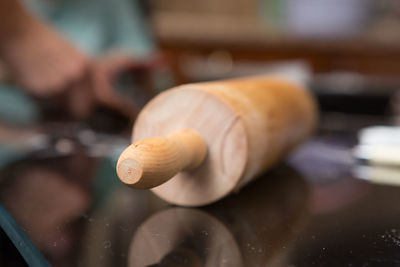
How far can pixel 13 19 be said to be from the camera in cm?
80

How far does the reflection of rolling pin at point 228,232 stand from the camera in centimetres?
31

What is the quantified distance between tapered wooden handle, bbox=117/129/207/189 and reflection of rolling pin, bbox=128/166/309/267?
5 cm

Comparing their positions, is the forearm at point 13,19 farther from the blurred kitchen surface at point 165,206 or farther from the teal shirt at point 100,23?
the teal shirt at point 100,23

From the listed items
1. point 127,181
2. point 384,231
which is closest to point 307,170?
point 384,231

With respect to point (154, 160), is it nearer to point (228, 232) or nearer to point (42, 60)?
point (228, 232)

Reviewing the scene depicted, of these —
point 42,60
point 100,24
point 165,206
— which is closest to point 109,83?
point 42,60

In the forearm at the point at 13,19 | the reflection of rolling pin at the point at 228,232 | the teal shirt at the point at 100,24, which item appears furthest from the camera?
the teal shirt at the point at 100,24

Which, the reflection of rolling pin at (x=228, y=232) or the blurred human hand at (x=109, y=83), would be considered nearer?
the reflection of rolling pin at (x=228, y=232)

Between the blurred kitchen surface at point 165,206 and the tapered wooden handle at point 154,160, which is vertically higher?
the tapered wooden handle at point 154,160

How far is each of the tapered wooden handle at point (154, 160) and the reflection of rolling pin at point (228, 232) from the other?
0.05 m

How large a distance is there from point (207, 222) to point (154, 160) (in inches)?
3.6

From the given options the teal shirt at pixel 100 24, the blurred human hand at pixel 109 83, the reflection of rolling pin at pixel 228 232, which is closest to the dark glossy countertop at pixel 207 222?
the reflection of rolling pin at pixel 228 232

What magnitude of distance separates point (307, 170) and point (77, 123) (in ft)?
A: 1.77

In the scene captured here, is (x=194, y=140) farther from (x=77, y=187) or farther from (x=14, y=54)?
(x=14, y=54)
